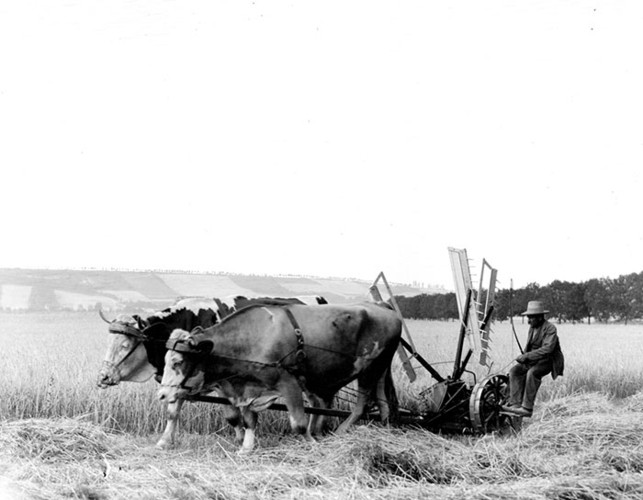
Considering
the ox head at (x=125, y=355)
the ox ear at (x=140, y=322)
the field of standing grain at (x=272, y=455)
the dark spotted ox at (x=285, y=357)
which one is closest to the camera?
the field of standing grain at (x=272, y=455)

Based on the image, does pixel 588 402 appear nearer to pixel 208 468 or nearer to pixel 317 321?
pixel 317 321

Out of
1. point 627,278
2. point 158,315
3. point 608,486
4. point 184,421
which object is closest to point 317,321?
point 158,315

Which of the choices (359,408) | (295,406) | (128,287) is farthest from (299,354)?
(128,287)

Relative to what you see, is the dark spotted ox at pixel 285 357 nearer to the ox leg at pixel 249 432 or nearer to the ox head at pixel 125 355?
the ox leg at pixel 249 432

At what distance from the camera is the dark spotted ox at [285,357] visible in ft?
24.0

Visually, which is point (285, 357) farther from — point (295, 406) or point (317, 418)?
point (317, 418)

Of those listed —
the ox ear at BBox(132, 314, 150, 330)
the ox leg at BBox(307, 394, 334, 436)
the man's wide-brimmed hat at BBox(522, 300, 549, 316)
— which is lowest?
the ox leg at BBox(307, 394, 334, 436)

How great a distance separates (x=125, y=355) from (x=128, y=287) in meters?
6.61

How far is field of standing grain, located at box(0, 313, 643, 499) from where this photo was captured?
532 centimetres

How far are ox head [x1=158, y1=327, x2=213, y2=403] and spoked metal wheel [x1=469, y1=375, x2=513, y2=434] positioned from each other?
2947 mm

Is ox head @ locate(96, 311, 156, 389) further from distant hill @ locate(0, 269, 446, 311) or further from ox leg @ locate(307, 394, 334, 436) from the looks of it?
distant hill @ locate(0, 269, 446, 311)

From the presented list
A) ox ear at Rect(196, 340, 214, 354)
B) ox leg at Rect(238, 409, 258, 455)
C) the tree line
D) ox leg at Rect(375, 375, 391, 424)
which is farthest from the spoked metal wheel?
the tree line

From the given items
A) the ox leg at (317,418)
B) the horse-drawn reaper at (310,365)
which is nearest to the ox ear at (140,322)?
the horse-drawn reaper at (310,365)

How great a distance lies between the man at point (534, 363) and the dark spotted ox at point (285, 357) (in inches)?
57.4
